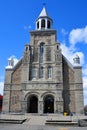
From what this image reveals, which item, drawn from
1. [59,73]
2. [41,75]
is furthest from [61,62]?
[41,75]

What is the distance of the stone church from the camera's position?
121 ft

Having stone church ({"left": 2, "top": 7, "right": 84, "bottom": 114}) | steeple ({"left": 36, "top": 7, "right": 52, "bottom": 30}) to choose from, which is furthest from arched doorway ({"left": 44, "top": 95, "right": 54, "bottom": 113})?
steeple ({"left": 36, "top": 7, "right": 52, "bottom": 30})

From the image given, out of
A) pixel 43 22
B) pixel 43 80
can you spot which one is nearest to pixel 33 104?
pixel 43 80

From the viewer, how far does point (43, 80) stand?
38406 millimetres

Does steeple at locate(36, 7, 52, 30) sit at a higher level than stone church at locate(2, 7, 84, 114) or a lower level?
higher

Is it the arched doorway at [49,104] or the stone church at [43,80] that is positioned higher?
the stone church at [43,80]

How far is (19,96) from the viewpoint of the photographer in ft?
126

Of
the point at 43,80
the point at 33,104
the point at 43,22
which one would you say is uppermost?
the point at 43,22

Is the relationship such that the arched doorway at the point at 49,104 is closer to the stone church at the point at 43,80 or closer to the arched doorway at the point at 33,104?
the stone church at the point at 43,80

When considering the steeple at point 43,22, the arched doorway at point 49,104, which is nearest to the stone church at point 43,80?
the arched doorway at point 49,104

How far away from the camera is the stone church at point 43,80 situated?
37.0m

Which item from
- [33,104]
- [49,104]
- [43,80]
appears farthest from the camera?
[33,104]

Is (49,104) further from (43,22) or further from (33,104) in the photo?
(43,22)

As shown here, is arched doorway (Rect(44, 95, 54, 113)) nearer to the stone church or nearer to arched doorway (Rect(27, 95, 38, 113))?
the stone church
